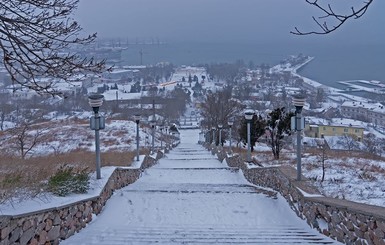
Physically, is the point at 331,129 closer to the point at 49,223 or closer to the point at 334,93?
the point at 334,93

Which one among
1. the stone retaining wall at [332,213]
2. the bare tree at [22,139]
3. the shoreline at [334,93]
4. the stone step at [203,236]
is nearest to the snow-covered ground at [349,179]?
the stone retaining wall at [332,213]

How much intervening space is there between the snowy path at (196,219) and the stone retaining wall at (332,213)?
0.50ft

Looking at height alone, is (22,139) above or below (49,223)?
below

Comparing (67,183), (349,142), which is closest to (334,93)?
(349,142)

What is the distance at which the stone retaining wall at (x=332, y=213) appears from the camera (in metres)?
4.64

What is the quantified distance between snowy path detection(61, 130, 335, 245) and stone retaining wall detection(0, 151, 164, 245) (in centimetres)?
14

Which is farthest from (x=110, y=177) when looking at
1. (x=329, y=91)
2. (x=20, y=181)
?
(x=329, y=91)

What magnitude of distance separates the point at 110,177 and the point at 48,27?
3696mm

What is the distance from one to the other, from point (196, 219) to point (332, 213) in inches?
84.4

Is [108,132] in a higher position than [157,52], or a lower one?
lower

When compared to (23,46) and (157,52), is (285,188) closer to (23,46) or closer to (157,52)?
(23,46)

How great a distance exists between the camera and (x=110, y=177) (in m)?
8.16

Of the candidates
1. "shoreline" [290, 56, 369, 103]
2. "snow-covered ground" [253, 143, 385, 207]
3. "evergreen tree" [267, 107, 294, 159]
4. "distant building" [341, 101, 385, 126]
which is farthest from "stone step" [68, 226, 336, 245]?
"shoreline" [290, 56, 369, 103]

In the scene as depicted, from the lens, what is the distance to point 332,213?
5656mm
